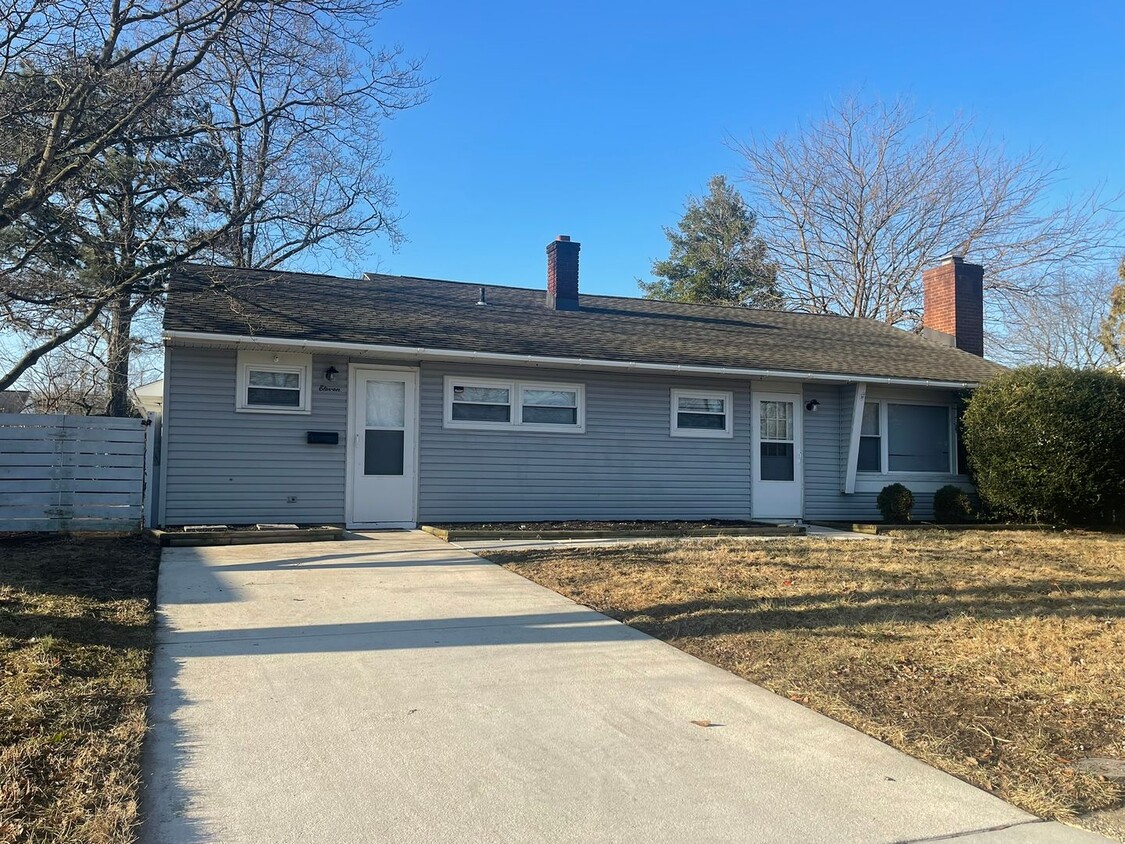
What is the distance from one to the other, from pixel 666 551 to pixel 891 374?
633 centimetres

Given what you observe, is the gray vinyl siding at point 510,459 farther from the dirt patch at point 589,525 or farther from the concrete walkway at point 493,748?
the concrete walkway at point 493,748

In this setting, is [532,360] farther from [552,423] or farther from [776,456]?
[776,456]

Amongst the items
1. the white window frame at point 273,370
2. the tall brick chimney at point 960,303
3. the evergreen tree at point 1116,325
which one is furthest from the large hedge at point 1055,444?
the evergreen tree at point 1116,325

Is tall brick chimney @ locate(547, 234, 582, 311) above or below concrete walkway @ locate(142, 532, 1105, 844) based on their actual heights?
above

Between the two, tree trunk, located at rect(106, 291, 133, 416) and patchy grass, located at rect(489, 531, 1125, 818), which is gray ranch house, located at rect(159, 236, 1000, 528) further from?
tree trunk, located at rect(106, 291, 133, 416)

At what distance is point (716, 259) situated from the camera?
35.2 m

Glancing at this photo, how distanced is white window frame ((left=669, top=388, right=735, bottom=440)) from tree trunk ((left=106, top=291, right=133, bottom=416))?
37.5 feet

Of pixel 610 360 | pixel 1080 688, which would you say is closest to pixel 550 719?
pixel 1080 688

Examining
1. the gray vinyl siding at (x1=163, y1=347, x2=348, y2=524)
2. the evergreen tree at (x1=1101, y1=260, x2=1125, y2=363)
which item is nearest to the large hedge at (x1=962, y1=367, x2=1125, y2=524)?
the gray vinyl siding at (x1=163, y1=347, x2=348, y2=524)

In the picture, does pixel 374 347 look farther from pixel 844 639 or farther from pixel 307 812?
pixel 307 812

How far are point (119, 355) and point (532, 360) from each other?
11709mm

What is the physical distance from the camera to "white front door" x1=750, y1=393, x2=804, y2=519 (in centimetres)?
1325

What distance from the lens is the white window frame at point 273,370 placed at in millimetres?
10586

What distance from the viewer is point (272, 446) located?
10.8 meters
